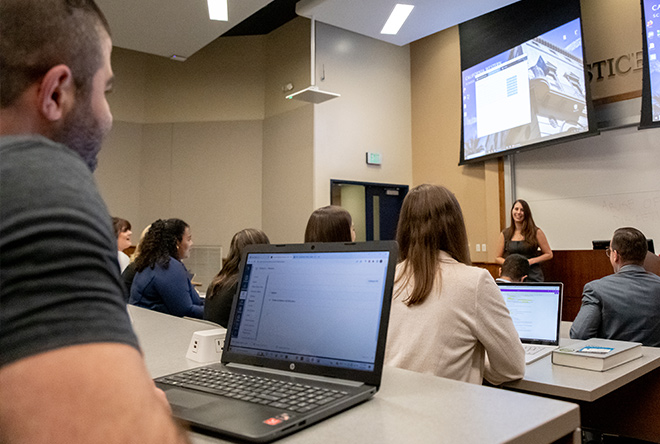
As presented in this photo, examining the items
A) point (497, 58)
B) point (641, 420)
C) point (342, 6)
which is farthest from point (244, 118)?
point (641, 420)

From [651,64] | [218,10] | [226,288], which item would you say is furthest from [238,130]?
[651,64]

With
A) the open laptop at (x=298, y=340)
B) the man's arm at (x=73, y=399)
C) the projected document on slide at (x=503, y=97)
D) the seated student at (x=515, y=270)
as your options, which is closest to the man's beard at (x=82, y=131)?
the man's arm at (x=73, y=399)

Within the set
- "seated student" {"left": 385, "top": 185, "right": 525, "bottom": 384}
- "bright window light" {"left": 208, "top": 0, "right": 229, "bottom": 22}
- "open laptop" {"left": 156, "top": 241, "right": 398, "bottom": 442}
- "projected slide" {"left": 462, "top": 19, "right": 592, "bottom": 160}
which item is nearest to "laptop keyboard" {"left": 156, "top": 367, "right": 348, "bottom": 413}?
"open laptop" {"left": 156, "top": 241, "right": 398, "bottom": 442}

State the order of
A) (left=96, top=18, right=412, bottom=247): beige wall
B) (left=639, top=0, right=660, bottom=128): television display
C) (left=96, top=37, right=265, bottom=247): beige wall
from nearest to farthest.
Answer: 1. (left=639, top=0, right=660, bottom=128): television display
2. (left=96, top=18, right=412, bottom=247): beige wall
3. (left=96, top=37, right=265, bottom=247): beige wall

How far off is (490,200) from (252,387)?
5.64 metres

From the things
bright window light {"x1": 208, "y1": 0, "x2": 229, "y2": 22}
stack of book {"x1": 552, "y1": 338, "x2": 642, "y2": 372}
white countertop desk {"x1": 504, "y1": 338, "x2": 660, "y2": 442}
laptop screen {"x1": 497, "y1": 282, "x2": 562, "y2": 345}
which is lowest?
white countertop desk {"x1": 504, "y1": 338, "x2": 660, "y2": 442}

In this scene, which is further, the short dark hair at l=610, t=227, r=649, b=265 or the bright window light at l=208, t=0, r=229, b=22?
the bright window light at l=208, t=0, r=229, b=22

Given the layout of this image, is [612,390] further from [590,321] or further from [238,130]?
[238,130]

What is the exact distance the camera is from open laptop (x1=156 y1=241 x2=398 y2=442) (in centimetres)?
76

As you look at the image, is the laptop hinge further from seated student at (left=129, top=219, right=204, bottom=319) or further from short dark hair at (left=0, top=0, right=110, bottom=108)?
seated student at (left=129, top=219, right=204, bottom=319)

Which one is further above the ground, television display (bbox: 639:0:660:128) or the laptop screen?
television display (bbox: 639:0:660:128)

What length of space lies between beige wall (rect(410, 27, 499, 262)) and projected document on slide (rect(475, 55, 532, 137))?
0.55 meters

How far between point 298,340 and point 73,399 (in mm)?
604

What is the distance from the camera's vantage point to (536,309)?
212 cm
